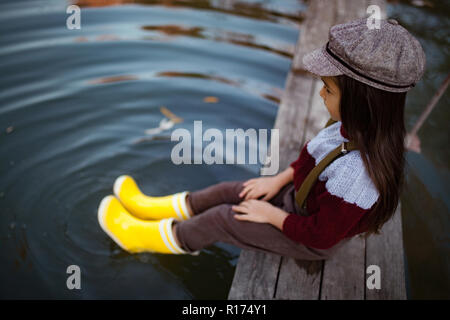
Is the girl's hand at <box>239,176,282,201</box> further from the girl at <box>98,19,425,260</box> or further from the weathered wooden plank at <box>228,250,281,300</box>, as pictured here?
the weathered wooden plank at <box>228,250,281,300</box>

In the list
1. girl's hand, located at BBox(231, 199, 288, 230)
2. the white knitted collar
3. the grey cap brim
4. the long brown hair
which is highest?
the grey cap brim

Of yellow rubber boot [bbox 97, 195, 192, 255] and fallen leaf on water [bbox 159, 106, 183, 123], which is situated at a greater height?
fallen leaf on water [bbox 159, 106, 183, 123]

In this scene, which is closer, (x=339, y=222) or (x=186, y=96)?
(x=339, y=222)

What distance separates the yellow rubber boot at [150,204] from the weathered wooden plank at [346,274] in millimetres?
793

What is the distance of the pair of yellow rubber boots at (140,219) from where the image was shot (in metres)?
1.86

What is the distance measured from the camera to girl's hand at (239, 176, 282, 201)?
1857 millimetres

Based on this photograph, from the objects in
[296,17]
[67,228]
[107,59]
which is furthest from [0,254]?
[296,17]

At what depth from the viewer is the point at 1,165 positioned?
8.52ft

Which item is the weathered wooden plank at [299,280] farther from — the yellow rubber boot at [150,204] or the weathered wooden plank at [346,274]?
the yellow rubber boot at [150,204]

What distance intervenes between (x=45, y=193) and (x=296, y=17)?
13.3 ft

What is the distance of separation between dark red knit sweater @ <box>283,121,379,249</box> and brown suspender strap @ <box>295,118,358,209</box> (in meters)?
0.02

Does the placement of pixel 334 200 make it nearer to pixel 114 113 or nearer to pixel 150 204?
pixel 150 204

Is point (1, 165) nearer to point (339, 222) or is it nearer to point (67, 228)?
point (67, 228)

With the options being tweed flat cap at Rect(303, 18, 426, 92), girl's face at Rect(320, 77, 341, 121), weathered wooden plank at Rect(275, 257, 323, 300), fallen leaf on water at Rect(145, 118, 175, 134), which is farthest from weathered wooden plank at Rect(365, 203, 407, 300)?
fallen leaf on water at Rect(145, 118, 175, 134)
